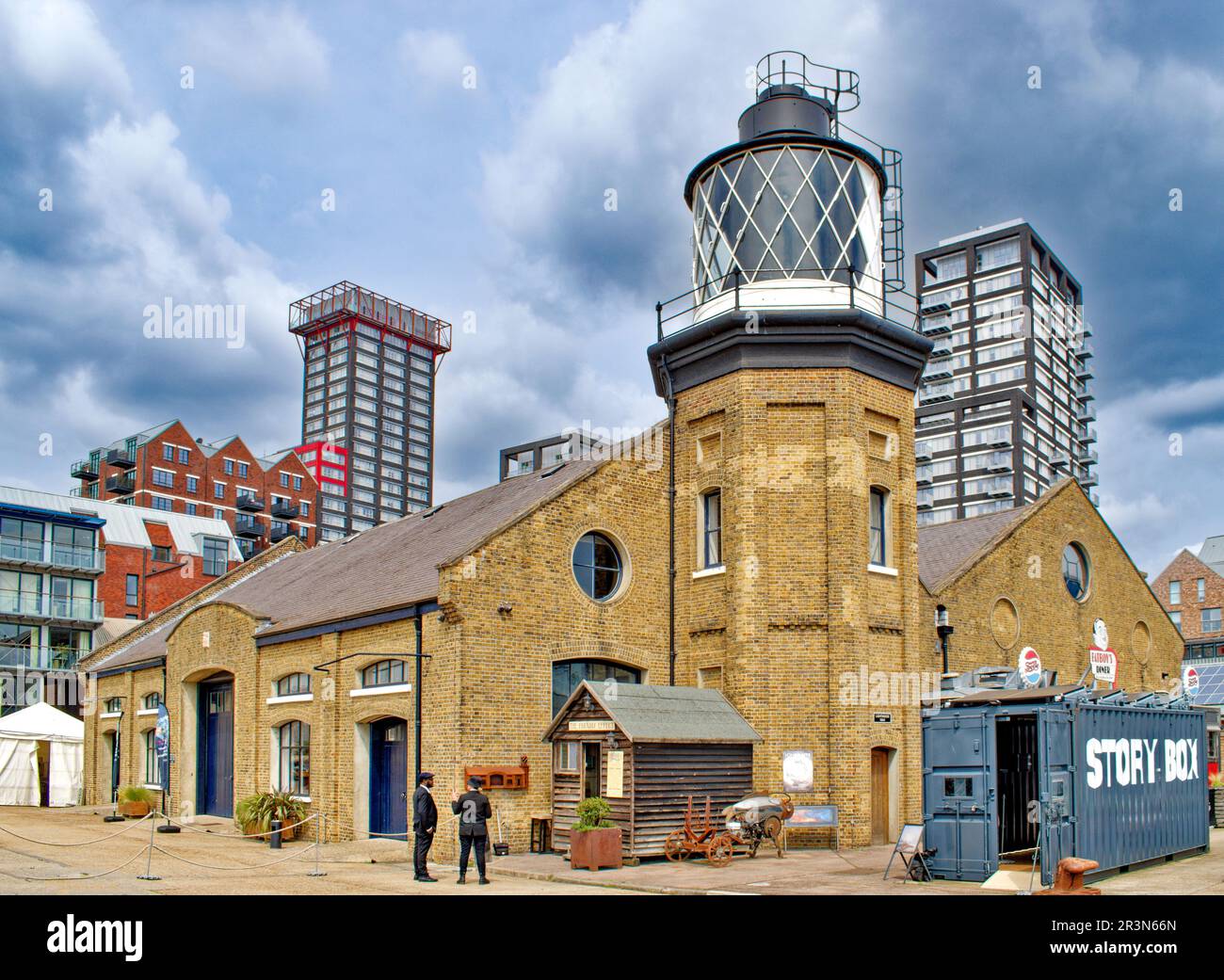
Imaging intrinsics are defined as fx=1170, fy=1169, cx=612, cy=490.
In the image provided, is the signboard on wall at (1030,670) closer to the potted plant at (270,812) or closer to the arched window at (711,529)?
the arched window at (711,529)

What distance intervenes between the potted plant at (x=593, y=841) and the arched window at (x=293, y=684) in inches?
376

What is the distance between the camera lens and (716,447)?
24016 mm

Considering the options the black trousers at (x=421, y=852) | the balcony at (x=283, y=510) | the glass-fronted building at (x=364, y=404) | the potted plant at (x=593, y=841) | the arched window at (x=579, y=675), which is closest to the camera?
the black trousers at (x=421, y=852)

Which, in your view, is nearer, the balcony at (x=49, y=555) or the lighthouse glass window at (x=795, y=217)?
the lighthouse glass window at (x=795, y=217)

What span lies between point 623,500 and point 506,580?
352cm

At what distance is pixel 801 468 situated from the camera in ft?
74.2

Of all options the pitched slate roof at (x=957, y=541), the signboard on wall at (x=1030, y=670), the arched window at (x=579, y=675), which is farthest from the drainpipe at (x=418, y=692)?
the pitched slate roof at (x=957, y=541)

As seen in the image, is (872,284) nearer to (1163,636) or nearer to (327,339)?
(1163,636)

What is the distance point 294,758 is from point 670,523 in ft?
33.0

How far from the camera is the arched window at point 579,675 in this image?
880 inches

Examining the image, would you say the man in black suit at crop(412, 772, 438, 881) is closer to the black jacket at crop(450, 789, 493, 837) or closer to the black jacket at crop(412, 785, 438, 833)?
the black jacket at crop(412, 785, 438, 833)

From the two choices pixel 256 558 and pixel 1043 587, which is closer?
pixel 1043 587

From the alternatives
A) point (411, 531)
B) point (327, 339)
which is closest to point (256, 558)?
point (411, 531)
